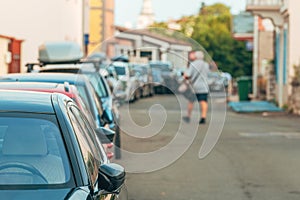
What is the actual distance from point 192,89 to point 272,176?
9550 millimetres

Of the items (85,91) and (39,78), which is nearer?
(39,78)

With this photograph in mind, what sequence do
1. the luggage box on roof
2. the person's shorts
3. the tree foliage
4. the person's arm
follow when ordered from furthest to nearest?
1. the tree foliage
2. the person's shorts
3. the person's arm
4. the luggage box on roof

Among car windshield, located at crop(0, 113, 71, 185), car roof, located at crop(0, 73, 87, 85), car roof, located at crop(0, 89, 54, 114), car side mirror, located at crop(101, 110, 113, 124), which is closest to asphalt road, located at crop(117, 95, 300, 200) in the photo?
car side mirror, located at crop(101, 110, 113, 124)

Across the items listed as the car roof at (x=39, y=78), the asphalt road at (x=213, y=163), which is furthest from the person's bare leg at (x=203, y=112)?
the car roof at (x=39, y=78)

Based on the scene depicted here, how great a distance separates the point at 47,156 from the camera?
5070mm

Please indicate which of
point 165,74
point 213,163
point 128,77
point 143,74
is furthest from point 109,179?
point 143,74

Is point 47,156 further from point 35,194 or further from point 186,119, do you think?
point 186,119

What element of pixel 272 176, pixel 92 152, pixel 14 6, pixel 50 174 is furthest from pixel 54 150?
pixel 14 6

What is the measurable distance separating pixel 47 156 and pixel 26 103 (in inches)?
17.7

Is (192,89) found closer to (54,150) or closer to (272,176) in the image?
(272,176)

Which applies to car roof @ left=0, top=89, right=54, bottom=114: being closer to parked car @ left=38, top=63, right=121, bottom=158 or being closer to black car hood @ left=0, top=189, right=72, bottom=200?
black car hood @ left=0, top=189, right=72, bottom=200

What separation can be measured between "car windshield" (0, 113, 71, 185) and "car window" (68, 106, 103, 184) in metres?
0.18

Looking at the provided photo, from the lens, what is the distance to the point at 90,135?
6133 millimetres

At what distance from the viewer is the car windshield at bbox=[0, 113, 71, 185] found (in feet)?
16.2
